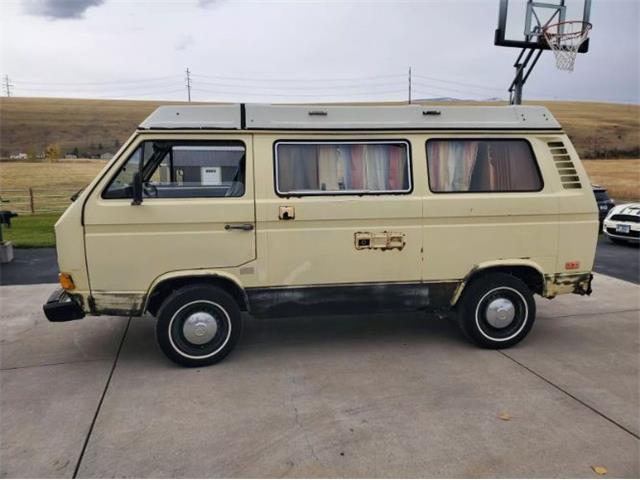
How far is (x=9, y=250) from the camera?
9.54m

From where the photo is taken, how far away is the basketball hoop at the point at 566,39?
36.2ft

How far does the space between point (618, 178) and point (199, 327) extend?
1079 inches

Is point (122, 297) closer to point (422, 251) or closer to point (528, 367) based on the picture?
point (422, 251)

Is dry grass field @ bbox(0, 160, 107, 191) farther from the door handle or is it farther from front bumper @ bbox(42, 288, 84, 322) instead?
the door handle

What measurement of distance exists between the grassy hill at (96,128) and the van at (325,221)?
34434 mm

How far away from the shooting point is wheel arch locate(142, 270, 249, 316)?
4566 millimetres

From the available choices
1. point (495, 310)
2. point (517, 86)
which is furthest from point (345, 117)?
point (517, 86)

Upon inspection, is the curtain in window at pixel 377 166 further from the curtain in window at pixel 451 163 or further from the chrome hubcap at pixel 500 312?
the chrome hubcap at pixel 500 312

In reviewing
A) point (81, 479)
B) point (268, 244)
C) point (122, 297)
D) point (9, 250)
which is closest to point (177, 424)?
point (81, 479)

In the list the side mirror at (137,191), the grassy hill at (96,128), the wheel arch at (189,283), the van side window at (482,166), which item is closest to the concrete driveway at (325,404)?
the wheel arch at (189,283)

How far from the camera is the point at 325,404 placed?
399 centimetres

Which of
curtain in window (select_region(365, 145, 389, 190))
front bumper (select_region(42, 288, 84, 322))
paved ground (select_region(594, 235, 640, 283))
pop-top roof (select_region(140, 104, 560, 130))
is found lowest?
paved ground (select_region(594, 235, 640, 283))

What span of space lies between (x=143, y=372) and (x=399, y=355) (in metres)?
2.42

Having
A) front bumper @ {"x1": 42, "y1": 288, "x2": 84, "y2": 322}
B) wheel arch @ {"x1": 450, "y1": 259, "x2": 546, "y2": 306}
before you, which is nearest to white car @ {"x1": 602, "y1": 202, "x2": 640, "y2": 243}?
wheel arch @ {"x1": 450, "y1": 259, "x2": 546, "y2": 306}
